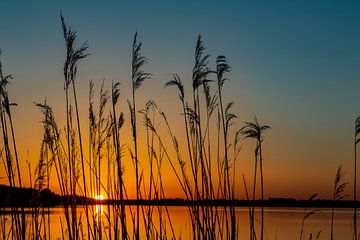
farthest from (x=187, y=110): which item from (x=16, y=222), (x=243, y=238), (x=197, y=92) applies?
(x=243, y=238)

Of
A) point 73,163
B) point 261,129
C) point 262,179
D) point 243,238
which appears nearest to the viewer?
point 262,179

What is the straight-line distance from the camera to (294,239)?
2272cm

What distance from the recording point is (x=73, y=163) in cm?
490

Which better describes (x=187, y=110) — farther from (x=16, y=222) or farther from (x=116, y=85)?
(x=16, y=222)

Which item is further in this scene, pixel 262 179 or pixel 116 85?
pixel 116 85

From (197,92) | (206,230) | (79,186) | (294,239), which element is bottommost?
(294,239)

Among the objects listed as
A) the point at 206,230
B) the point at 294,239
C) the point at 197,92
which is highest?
the point at 197,92

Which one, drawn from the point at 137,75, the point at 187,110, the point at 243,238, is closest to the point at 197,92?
the point at 187,110

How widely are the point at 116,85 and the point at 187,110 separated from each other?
2.22 feet

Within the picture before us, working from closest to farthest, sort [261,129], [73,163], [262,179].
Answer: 1. [262,179]
2. [261,129]
3. [73,163]

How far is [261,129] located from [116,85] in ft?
4.44

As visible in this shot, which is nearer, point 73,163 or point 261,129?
point 261,129

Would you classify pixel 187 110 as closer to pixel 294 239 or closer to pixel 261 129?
pixel 261 129

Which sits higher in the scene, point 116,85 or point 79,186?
point 116,85
